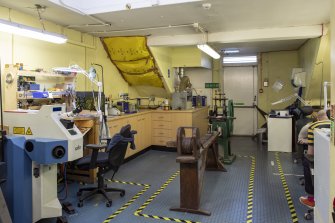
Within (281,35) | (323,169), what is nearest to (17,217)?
(323,169)

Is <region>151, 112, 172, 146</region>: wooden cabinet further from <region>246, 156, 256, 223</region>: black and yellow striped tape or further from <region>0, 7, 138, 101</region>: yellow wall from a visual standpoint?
<region>246, 156, 256, 223</region>: black and yellow striped tape

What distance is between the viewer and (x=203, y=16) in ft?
15.0

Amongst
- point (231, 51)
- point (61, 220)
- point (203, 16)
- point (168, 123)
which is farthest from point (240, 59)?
point (61, 220)

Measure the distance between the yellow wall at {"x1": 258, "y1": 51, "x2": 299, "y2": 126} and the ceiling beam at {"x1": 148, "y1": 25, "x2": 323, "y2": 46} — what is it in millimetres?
3255

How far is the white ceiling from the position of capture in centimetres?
400

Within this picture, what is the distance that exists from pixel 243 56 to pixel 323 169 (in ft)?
22.5

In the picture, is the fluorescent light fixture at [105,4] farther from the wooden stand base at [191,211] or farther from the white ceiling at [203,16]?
the wooden stand base at [191,211]

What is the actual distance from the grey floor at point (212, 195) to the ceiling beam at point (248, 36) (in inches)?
97.1

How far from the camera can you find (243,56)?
29.8 ft

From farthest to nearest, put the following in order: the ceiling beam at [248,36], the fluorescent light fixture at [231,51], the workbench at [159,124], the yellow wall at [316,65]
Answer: the fluorescent light fixture at [231,51], the workbench at [159,124], the yellow wall at [316,65], the ceiling beam at [248,36]

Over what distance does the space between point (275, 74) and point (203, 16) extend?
4921 millimetres

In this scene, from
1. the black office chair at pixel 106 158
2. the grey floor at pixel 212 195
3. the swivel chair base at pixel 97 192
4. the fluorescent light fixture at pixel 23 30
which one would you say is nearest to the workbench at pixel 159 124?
the grey floor at pixel 212 195

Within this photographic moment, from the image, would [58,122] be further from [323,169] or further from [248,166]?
[248,166]

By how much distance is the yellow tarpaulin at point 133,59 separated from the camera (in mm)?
6141
